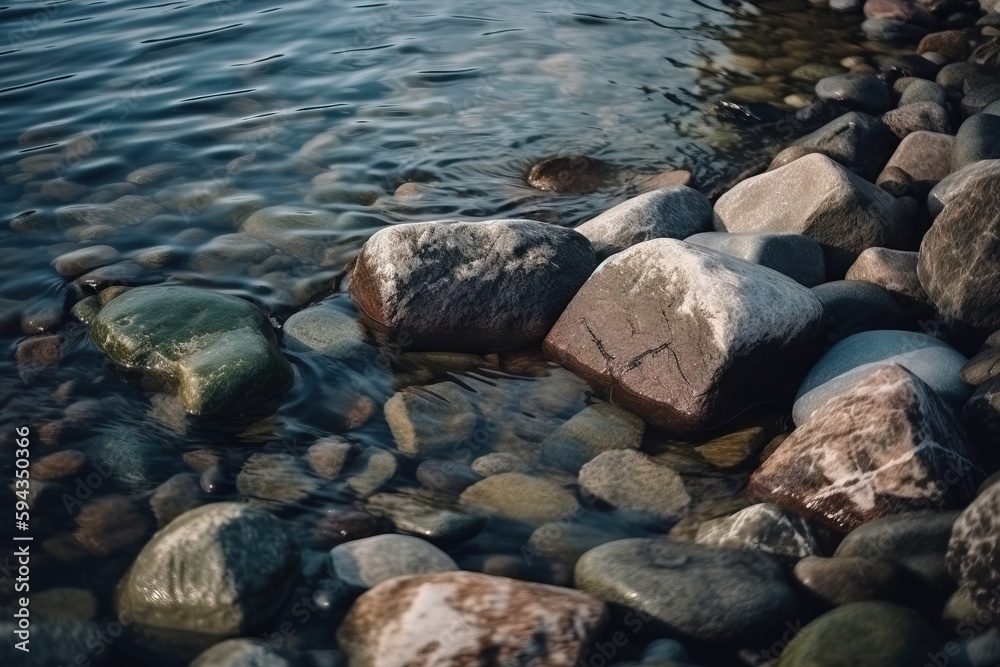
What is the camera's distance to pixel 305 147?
770 centimetres

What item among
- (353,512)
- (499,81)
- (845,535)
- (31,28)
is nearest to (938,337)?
(845,535)

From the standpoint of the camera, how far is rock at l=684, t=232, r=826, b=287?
5.46 m

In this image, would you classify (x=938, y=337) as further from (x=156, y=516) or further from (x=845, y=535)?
(x=156, y=516)

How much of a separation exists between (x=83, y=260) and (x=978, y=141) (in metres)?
6.34

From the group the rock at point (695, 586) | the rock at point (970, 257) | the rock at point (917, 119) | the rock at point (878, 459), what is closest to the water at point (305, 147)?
the rock at point (695, 586)

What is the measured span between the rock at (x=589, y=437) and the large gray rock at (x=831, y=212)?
2.10 metres

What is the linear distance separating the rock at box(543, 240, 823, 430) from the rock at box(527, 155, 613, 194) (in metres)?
2.36

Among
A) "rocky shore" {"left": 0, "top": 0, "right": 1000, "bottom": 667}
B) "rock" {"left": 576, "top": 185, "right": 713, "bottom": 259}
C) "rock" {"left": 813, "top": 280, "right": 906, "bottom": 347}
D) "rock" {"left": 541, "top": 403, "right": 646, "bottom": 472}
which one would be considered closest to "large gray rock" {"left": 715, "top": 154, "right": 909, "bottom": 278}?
"rocky shore" {"left": 0, "top": 0, "right": 1000, "bottom": 667}

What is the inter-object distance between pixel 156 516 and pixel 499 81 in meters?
6.51

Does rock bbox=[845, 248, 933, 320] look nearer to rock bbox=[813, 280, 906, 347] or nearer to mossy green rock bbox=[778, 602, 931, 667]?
rock bbox=[813, 280, 906, 347]

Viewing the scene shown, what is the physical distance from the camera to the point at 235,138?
306 inches

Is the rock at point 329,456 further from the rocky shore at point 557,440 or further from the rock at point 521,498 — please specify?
the rock at point 521,498

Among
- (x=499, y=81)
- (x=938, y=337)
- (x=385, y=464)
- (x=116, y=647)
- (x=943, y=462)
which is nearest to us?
(x=116, y=647)

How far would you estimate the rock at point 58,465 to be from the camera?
13.4 ft
